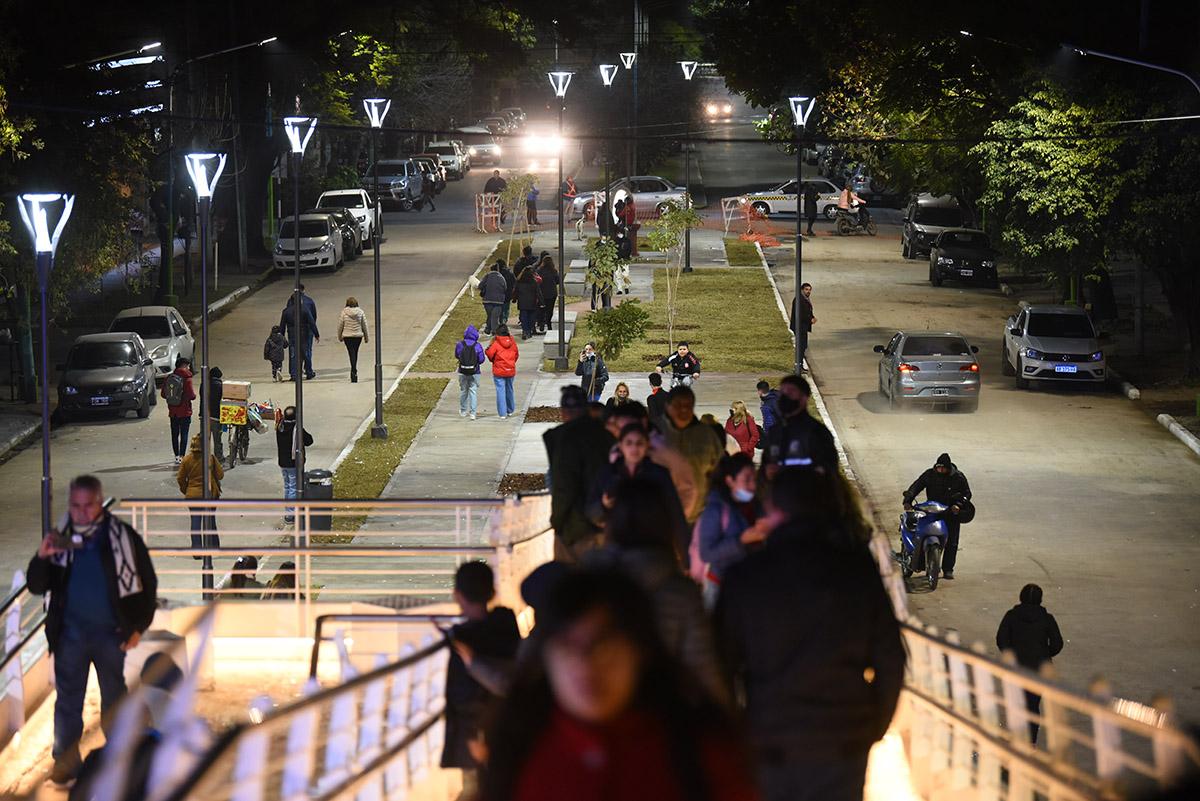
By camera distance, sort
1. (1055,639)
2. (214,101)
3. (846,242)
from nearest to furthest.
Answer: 1. (1055,639)
2. (214,101)
3. (846,242)

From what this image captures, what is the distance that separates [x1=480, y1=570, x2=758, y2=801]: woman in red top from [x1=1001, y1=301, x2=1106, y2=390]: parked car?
1328 inches

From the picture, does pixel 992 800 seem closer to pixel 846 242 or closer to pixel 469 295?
pixel 469 295

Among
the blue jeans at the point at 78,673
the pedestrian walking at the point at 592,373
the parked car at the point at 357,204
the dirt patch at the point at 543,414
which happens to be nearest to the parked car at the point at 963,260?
the parked car at the point at 357,204

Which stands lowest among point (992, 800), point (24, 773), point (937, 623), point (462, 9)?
point (937, 623)

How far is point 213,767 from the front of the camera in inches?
198

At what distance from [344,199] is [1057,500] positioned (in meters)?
37.5

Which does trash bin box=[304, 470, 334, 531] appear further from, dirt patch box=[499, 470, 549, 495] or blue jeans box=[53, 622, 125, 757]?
blue jeans box=[53, 622, 125, 757]

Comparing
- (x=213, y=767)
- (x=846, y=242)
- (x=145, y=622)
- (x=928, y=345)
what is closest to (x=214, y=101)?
(x=846, y=242)

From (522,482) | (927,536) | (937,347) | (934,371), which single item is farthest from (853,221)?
(927,536)

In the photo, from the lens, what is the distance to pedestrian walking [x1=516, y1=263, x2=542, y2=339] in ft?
136

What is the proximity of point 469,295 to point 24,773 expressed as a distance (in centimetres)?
3824

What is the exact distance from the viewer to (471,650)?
7.23 m

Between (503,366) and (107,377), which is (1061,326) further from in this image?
(107,377)

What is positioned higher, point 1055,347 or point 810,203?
point 810,203
